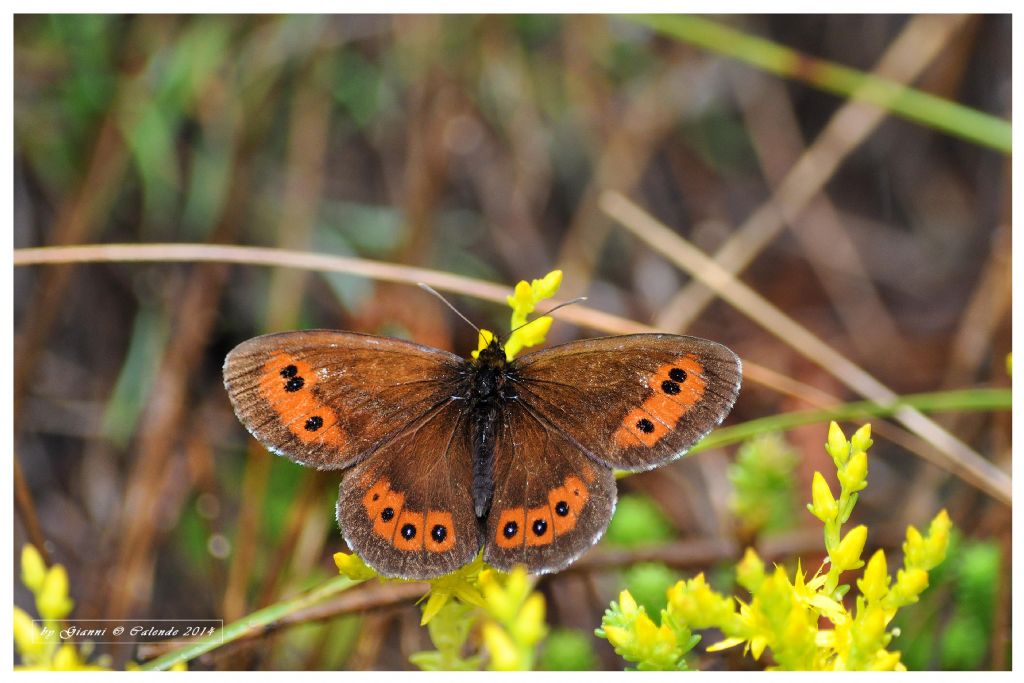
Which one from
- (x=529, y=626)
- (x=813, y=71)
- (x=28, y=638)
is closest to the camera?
(x=529, y=626)

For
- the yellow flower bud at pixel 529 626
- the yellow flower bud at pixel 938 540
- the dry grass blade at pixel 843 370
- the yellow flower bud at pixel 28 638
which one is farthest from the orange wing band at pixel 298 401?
the dry grass blade at pixel 843 370

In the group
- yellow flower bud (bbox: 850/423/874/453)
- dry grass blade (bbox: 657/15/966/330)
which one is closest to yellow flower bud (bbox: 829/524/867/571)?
yellow flower bud (bbox: 850/423/874/453)

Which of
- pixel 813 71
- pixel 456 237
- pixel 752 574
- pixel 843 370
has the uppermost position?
pixel 456 237

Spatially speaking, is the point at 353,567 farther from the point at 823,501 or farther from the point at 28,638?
the point at 823,501

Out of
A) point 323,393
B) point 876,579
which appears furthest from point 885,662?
point 323,393

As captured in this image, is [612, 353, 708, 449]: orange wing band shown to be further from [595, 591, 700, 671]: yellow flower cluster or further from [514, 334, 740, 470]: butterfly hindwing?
[595, 591, 700, 671]: yellow flower cluster

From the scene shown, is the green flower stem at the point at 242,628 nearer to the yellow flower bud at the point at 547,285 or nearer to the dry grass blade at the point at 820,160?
the yellow flower bud at the point at 547,285
